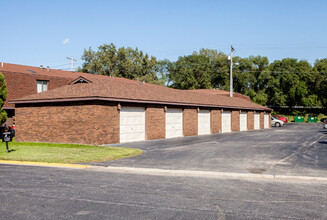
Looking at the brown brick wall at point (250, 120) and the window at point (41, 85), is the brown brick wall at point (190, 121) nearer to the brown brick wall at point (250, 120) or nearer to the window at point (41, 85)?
the brown brick wall at point (250, 120)

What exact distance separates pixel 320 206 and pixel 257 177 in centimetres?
344

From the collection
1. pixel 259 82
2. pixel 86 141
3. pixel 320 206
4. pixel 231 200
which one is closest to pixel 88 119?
pixel 86 141

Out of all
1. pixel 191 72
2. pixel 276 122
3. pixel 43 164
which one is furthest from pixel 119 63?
pixel 43 164

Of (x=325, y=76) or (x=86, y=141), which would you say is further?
(x=325, y=76)

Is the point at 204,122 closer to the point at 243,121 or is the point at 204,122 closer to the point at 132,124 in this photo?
the point at 243,121

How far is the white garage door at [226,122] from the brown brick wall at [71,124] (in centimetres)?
1629

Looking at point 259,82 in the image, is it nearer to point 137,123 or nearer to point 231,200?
point 137,123

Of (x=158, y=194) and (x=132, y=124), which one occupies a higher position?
(x=132, y=124)

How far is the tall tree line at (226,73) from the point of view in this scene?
237 feet

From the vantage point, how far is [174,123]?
26344 mm

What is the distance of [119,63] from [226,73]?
1200 inches

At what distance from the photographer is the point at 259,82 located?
8594 cm

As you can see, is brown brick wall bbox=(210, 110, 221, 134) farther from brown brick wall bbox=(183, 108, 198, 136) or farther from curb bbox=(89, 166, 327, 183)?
curb bbox=(89, 166, 327, 183)

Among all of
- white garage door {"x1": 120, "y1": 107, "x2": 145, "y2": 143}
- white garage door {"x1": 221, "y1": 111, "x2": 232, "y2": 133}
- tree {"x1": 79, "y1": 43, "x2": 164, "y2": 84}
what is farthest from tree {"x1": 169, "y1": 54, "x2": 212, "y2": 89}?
white garage door {"x1": 120, "y1": 107, "x2": 145, "y2": 143}
